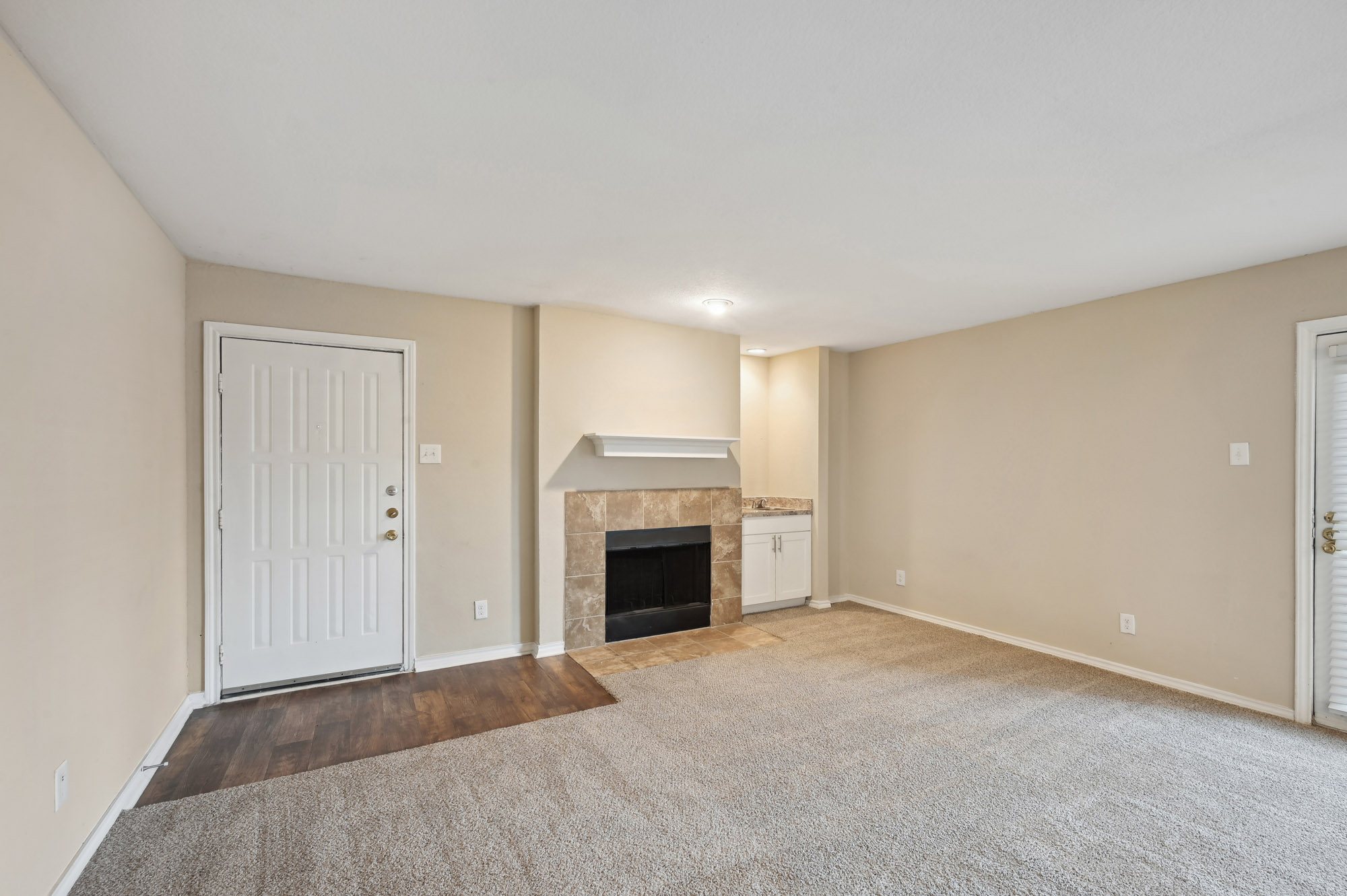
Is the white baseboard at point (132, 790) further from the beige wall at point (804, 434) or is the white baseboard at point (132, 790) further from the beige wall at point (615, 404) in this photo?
the beige wall at point (804, 434)

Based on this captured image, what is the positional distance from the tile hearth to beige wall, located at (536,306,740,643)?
37cm

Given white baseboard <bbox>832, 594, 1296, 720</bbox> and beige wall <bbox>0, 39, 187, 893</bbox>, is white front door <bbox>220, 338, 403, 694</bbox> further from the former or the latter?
white baseboard <bbox>832, 594, 1296, 720</bbox>

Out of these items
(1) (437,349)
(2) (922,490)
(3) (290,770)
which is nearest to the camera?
(3) (290,770)

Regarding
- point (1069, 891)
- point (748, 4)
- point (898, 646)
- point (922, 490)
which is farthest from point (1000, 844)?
point (922, 490)

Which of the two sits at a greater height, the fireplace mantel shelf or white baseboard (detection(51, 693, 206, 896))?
the fireplace mantel shelf

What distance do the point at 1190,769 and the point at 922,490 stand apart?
2726mm

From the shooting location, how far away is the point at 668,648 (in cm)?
436

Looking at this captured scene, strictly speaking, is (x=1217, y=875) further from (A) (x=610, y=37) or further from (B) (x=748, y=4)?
(A) (x=610, y=37)

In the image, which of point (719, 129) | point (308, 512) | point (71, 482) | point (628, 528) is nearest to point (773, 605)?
point (628, 528)

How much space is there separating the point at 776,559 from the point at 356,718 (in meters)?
3.39

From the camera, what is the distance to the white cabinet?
5293 millimetres

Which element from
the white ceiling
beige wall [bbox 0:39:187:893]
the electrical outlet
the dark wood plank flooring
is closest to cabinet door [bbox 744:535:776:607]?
the dark wood plank flooring

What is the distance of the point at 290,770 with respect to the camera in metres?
2.62

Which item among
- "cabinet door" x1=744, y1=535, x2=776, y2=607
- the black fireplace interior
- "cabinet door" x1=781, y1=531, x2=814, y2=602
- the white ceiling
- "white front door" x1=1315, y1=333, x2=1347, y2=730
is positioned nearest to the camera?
the white ceiling
